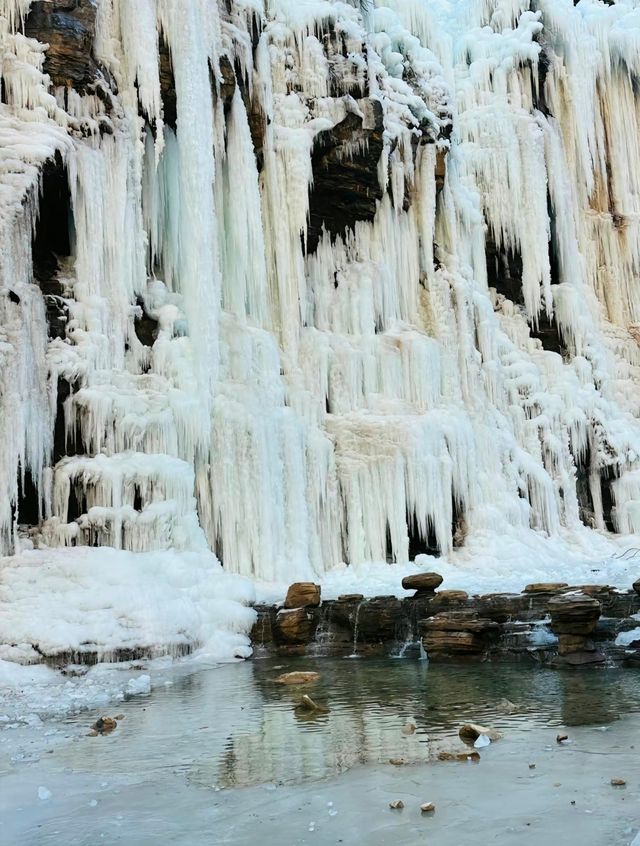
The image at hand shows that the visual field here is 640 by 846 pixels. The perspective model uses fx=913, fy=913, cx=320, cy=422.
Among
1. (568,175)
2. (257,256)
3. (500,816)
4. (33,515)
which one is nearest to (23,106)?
(257,256)

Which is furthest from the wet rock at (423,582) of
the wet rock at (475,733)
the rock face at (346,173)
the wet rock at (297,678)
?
the rock face at (346,173)

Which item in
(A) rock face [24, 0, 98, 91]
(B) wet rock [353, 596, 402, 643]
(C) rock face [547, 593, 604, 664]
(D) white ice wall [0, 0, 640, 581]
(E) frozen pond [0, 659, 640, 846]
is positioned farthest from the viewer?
(A) rock face [24, 0, 98, 91]

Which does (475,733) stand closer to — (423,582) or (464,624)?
(464,624)

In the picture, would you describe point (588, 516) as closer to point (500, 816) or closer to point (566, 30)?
point (566, 30)

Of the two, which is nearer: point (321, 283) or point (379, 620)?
point (379, 620)

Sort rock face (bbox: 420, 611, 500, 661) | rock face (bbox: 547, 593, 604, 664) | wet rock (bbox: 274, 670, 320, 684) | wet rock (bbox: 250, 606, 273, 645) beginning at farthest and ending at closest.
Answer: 1. wet rock (bbox: 250, 606, 273, 645)
2. rock face (bbox: 420, 611, 500, 661)
3. rock face (bbox: 547, 593, 604, 664)
4. wet rock (bbox: 274, 670, 320, 684)

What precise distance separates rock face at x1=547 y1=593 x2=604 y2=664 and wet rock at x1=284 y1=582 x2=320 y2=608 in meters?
3.43

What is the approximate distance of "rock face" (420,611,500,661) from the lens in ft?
37.1

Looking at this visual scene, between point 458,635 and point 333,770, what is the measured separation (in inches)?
230

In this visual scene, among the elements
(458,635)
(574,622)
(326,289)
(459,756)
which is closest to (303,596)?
(458,635)

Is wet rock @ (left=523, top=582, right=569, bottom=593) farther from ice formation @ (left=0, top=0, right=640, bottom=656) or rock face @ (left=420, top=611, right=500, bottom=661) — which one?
ice formation @ (left=0, top=0, right=640, bottom=656)

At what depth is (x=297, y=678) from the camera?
985 cm

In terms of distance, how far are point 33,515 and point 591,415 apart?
15304 mm

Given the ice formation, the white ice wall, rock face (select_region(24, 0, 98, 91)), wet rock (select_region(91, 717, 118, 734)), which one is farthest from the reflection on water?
rock face (select_region(24, 0, 98, 91))
